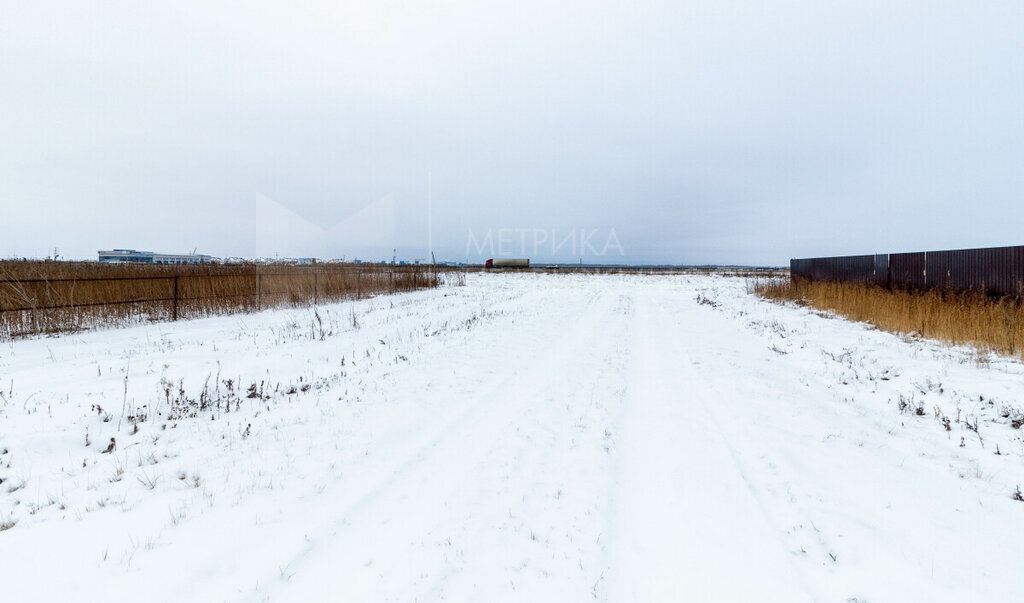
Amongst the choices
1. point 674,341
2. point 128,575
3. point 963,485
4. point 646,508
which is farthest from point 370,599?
point 674,341

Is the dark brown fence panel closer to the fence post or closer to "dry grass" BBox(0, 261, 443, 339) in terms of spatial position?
"dry grass" BBox(0, 261, 443, 339)

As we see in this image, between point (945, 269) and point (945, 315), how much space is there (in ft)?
18.9

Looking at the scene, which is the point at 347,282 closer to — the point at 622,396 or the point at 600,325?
the point at 600,325

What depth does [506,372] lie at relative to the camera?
7254mm

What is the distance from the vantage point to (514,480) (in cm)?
367

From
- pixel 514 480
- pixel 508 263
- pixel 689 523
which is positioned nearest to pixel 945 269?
pixel 689 523

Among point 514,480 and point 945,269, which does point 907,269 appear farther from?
point 514,480

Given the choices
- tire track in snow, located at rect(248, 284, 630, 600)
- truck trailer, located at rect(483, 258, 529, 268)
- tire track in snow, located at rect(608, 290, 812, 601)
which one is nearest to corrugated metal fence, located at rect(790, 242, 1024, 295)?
tire track in snow, located at rect(608, 290, 812, 601)

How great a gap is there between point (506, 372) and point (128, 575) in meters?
5.27

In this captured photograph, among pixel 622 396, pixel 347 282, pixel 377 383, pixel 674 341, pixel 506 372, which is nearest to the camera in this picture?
pixel 622 396

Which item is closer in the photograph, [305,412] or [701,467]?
[701,467]

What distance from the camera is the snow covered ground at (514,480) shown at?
8.32 feet

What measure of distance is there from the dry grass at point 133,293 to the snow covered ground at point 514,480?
478cm

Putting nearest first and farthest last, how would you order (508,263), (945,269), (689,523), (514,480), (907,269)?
(689,523)
(514,480)
(945,269)
(907,269)
(508,263)
